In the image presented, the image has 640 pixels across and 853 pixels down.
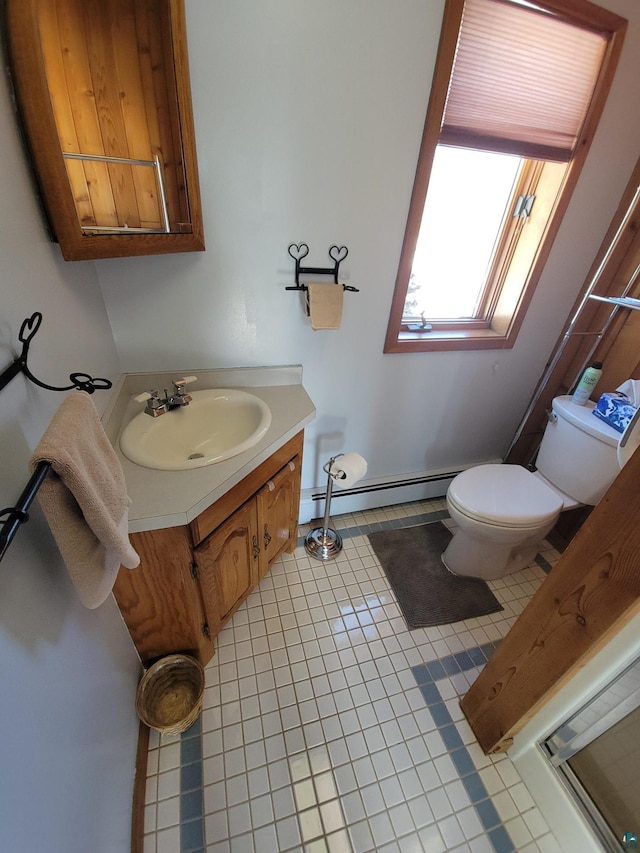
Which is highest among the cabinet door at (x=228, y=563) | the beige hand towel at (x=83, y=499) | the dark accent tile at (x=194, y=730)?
the beige hand towel at (x=83, y=499)

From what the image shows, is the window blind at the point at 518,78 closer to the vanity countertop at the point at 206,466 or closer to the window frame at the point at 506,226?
the window frame at the point at 506,226

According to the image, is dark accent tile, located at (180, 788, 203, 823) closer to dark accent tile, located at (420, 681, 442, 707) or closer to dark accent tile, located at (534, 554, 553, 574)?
dark accent tile, located at (420, 681, 442, 707)

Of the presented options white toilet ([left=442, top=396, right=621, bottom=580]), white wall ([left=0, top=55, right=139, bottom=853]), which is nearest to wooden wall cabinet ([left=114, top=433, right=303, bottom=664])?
white wall ([left=0, top=55, right=139, bottom=853])

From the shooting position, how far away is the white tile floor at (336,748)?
3.28ft

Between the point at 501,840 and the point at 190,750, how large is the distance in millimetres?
948

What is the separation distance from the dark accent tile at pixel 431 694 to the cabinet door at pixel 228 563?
75cm

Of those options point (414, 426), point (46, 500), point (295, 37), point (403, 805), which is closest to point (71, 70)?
point (295, 37)

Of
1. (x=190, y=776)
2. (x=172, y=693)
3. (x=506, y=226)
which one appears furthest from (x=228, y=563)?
(x=506, y=226)

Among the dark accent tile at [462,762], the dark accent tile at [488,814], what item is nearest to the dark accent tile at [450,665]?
the dark accent tile at [462,762]

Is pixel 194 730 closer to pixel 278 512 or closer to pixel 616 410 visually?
pixel 278 512

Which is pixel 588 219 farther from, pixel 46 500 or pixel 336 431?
pixel 46 500

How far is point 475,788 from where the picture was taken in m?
1.10

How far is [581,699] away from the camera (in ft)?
3.02

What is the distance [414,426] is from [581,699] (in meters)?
1.20
